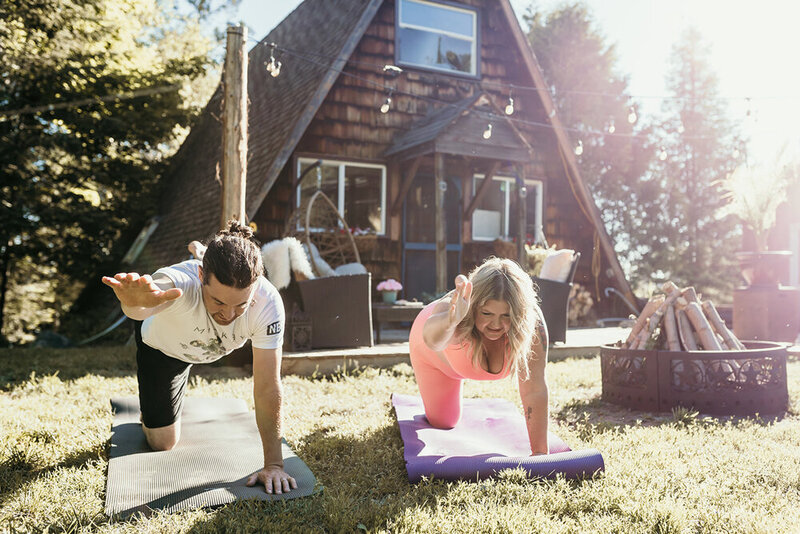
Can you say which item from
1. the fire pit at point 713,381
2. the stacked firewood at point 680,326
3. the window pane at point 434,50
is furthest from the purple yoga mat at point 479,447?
the window pane at point 434,50

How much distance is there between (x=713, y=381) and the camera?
434 centimetres

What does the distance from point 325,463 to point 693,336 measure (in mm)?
3004

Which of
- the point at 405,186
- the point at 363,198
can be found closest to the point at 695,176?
the point at 405,186

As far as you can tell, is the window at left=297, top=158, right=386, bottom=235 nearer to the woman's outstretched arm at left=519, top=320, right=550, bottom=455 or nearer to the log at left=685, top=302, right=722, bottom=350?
the log at left=685, top=302, right=722, bottom=350

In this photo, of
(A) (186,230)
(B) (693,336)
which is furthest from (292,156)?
(B) (693,336)

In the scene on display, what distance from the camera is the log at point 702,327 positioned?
4512mm

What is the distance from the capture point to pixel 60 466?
3.12 m

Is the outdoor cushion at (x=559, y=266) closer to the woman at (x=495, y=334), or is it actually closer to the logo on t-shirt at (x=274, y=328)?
the woman at (x=495, y=334)

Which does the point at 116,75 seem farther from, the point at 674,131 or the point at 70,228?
the point at 674,131

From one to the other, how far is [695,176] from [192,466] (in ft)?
73.7

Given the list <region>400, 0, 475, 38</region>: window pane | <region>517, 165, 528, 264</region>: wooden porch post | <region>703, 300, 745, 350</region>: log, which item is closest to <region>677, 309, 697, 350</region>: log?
<region>703, 300, 745, 350</region>: log

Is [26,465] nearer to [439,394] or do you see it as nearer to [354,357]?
[439,394]

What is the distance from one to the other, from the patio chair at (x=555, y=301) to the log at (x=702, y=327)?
2199 millimetres

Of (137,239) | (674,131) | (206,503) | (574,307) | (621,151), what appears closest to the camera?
(206,503)
